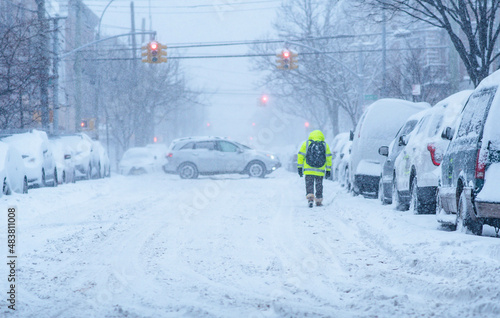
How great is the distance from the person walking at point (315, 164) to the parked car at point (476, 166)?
238 inches

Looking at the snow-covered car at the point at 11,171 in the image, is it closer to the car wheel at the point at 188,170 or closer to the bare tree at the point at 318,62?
the car wheel at the point at 188,170

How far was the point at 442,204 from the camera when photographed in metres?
10.6

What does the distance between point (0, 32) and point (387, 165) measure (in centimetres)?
1400

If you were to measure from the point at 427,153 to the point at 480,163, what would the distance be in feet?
12.0

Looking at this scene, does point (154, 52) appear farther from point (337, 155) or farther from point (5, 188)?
point (5, 188)

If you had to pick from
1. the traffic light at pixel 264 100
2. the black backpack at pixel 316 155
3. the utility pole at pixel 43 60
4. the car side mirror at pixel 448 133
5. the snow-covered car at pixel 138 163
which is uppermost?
the utility pole at pixel 43 60

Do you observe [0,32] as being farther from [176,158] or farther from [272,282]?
[272,282]

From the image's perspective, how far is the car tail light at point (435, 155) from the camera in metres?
11.9

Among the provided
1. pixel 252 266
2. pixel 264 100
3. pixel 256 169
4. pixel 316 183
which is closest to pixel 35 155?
pixel 316 183

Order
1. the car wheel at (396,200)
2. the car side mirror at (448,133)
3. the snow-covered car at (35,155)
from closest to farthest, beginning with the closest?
the car side mirror at (448,133)
the car wheel at (396,200)
the snow-covered car at (35,155)

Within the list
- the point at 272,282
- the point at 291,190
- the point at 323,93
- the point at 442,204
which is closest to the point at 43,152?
the point at 291,190

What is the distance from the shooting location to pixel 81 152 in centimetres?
2864

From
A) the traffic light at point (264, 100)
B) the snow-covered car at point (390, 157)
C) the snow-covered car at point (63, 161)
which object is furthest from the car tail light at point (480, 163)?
the traffic light at point (264, 100)

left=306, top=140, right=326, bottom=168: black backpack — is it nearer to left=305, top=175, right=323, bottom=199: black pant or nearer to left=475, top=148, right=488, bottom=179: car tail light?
left=305, top=175, right=323, bottom=199: black pant
